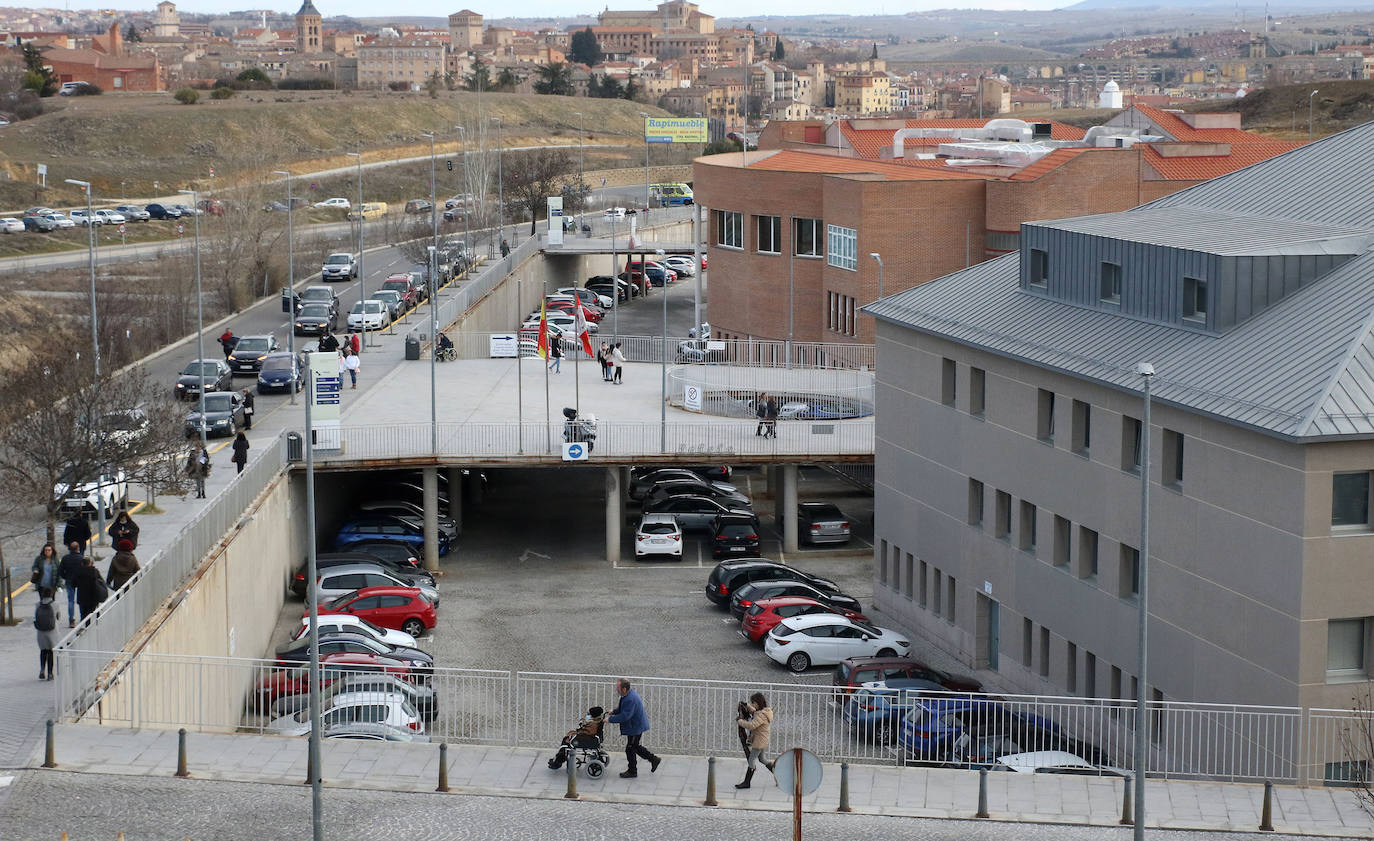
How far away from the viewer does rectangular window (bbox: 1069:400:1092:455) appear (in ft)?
103

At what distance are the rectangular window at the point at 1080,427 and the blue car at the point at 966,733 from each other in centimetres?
663

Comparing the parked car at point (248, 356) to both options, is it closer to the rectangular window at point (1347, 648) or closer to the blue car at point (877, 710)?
the blue car at point (877, 710)

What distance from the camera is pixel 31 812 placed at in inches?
781

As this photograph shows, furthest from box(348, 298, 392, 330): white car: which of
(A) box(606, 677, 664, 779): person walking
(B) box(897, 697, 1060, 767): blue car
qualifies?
(A) box(606, 677, 664, 779): person walking

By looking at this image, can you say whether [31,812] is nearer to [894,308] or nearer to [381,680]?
[381,680]

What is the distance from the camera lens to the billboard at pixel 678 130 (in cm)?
10881

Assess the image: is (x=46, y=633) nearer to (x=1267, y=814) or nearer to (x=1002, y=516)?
(x=1267, y=814)

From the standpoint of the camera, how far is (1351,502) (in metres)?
25.7

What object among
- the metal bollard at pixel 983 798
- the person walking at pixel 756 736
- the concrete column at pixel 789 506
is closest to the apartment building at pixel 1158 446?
the metal bollard at pixel 983 798

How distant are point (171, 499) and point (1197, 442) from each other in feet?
74.6

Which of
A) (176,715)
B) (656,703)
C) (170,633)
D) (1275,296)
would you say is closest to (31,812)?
(176,715)

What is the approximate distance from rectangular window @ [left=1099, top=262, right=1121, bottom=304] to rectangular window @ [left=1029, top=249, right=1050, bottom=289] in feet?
7.27

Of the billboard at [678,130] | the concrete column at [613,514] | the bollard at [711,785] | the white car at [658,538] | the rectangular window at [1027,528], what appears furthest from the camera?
the billboard at [678,130]

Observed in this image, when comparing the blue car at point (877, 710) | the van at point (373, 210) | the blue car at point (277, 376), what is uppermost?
the van at point (373, 210)
